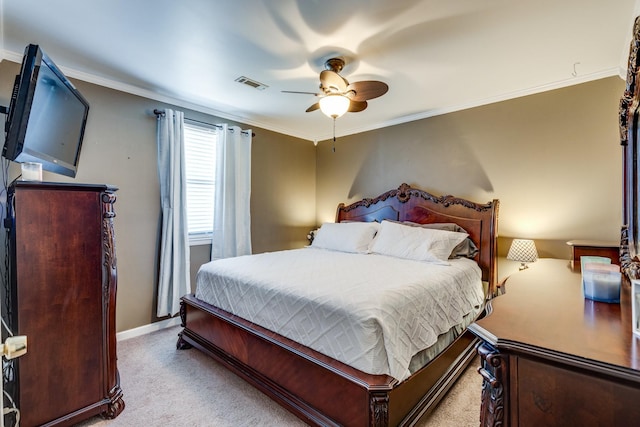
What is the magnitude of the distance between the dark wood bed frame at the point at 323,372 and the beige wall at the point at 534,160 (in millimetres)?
347

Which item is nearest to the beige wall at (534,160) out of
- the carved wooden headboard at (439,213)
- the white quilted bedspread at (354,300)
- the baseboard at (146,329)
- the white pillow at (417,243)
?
the carved wooden headboard at (439,213)

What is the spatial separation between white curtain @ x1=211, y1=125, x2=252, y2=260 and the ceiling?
0.69 metres

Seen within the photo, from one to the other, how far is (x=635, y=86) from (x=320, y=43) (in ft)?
5.97

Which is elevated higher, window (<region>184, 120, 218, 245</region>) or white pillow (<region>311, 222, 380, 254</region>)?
window (<region>184, 120, 218, 245</region>)

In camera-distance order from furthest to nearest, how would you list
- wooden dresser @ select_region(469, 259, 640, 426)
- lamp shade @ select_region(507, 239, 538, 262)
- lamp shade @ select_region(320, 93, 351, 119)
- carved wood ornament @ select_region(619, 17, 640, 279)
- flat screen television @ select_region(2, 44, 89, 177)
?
lamp shade @ select_region(507, 239, 538, 262) → lamp shade @ select_region(320, 93, 351, 119) → flat screen television @ select_region(2, 44, 89, 177) → carved wood ornament @ select_region(619, 17, 640, 279) → wooden dresser @ select_region(469, 259, 640, 426)

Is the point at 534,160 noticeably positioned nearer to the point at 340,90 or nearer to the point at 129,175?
the point at 340,90

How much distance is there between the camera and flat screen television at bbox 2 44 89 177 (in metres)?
1.63

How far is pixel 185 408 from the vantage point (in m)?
1.94

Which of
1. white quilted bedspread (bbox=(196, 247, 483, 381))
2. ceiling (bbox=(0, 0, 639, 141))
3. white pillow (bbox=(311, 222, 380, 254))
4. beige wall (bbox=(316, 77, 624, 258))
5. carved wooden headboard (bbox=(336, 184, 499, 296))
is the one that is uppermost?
ceiling (bbox=(0, 0, 639, 141))

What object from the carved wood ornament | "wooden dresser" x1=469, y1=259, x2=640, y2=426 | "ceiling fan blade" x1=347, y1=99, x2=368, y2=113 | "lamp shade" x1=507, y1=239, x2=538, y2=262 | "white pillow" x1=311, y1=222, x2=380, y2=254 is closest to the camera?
"wooden dresser" x1=469, y1=259, x2=640, y2=426

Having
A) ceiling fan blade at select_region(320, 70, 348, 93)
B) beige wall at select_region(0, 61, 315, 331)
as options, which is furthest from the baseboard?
ceiling fan blade at select_region(320, 70, 348, 93)

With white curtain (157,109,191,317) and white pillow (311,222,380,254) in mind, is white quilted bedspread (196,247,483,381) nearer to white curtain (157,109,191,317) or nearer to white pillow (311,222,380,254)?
white pillow (311,222,380,254)

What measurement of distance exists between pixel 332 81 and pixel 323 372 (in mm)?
2032

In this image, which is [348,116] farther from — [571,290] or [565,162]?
[571,290]
